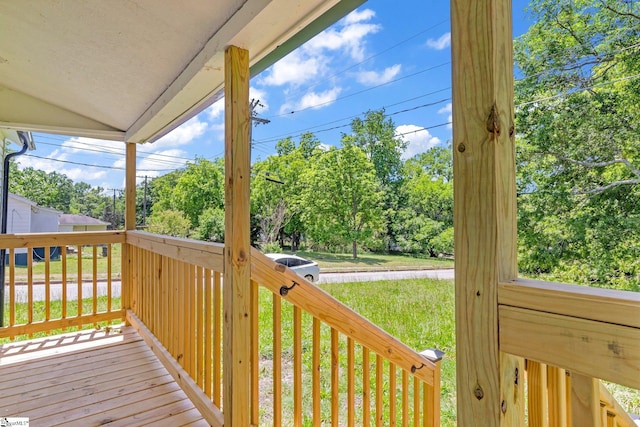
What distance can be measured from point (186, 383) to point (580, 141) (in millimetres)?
4427

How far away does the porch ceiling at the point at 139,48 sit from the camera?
1.18m

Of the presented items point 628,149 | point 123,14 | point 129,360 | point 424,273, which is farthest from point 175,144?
point 628,149

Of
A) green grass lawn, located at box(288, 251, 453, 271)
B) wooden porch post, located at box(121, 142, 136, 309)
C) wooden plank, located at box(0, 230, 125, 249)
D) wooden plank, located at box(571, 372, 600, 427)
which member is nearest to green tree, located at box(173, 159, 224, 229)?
wooden porch post, located at box(121, 142, 136, 309)

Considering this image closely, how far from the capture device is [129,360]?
2.29 metres

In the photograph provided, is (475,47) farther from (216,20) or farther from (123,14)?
(123,14)

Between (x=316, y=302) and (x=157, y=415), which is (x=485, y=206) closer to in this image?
(x=316, y=302)

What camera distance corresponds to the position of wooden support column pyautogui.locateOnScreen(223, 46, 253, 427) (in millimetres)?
1360

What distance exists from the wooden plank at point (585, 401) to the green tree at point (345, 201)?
6205 millimetres

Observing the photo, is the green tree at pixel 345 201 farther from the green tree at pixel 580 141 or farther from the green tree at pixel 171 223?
the green tree at pixel 580 141

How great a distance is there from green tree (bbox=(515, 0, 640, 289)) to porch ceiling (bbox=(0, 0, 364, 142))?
303 centimetres

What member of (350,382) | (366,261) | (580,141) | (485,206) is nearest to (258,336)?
(350,382)

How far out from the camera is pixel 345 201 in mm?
6902

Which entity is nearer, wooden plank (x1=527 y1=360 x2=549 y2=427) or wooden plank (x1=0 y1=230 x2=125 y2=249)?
wooden plank (x1=527 y1=360 x2=549 y2=427)

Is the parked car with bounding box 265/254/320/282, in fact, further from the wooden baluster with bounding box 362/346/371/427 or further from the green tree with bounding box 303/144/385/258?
the wooden baluster with bounding box 362/346/371/427
